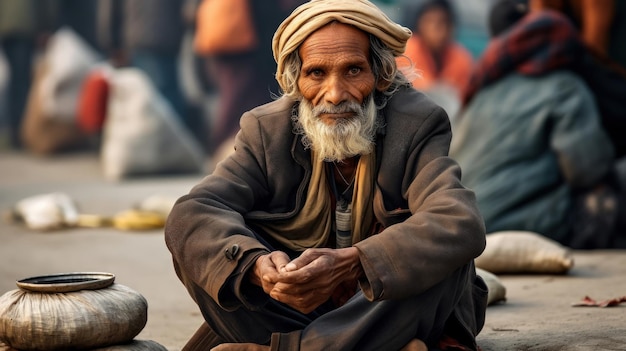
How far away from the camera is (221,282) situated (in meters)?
3.54

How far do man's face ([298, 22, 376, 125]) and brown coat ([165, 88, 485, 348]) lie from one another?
16 cm

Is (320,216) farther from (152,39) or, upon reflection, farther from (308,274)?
(152,39)

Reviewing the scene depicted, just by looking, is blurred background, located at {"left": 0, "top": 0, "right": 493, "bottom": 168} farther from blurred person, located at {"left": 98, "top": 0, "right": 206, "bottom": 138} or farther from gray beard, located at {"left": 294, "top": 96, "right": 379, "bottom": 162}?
gray beard, located at {"left": 294, "top": 96, "right": 379, "bottom": 162}

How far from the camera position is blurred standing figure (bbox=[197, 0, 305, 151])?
12.5 metres

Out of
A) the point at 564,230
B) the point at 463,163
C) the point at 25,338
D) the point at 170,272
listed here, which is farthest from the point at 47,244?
the point at 25,338

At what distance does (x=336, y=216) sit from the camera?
3928 millimetres

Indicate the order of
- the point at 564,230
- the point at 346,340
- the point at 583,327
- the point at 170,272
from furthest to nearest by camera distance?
the point at 564,230 → the point at 170,272 → the point at 583,327 → the point at 346,340

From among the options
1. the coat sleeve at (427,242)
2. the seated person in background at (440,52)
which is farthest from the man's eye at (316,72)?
the seated person in background at (440,52)

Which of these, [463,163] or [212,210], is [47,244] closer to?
[463,163]

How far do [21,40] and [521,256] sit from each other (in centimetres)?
1112

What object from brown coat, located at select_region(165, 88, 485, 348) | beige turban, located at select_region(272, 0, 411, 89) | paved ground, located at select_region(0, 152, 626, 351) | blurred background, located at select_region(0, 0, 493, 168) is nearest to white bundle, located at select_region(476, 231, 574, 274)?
paved ground, located at select_region(0, 152, 626, 351)

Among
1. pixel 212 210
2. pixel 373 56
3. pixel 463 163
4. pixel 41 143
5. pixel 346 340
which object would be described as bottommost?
pixel 41 143

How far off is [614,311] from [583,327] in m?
0.45

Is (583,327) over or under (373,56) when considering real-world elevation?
under
